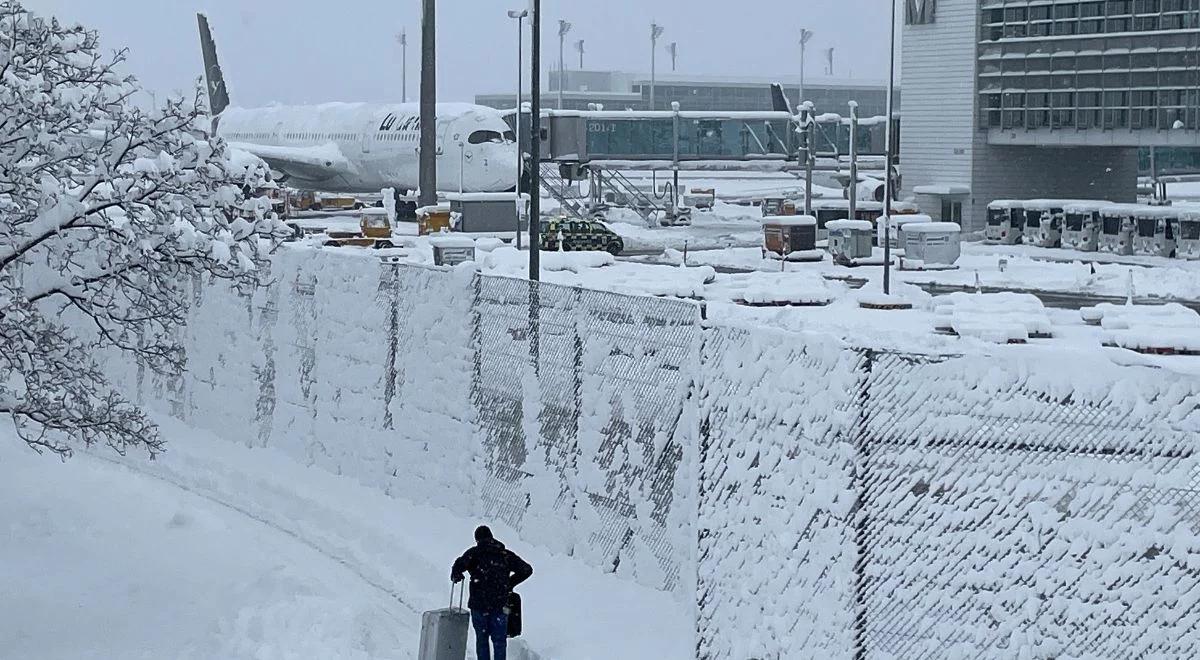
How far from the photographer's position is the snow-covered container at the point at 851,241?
52688 mm

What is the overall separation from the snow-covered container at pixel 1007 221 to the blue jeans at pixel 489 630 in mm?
53499

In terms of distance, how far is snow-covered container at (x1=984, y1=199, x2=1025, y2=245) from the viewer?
62562mm

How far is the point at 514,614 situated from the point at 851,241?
4180 cm

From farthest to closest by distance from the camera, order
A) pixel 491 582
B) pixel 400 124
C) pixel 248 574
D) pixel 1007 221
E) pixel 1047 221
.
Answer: pixel 400 124, pixel 1007 221, pixel 1047 221, pixel 248 574, pixel 491 582

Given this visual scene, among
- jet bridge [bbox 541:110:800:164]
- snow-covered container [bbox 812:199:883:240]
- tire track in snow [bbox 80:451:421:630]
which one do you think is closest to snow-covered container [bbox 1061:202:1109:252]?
snow-covered container [bbox 812:199:883:240]

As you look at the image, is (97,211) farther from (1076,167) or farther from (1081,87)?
(1076,167)

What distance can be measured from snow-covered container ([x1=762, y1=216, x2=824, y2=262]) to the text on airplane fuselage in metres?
22.4

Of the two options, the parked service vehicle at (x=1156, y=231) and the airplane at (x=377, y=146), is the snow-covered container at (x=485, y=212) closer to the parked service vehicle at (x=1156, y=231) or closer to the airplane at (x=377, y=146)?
the airplane at (x=377, y=146)

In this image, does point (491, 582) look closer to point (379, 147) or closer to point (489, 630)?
point (489, 630)

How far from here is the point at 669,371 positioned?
13.6 meters

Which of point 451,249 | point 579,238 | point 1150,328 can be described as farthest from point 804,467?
point 579,238

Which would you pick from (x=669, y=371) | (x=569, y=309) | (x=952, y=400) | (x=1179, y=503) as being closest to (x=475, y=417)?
(x=569, y=309)

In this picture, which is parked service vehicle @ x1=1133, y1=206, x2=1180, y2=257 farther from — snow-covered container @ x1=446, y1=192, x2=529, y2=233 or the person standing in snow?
the person standing in snow

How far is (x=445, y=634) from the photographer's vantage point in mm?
11914
